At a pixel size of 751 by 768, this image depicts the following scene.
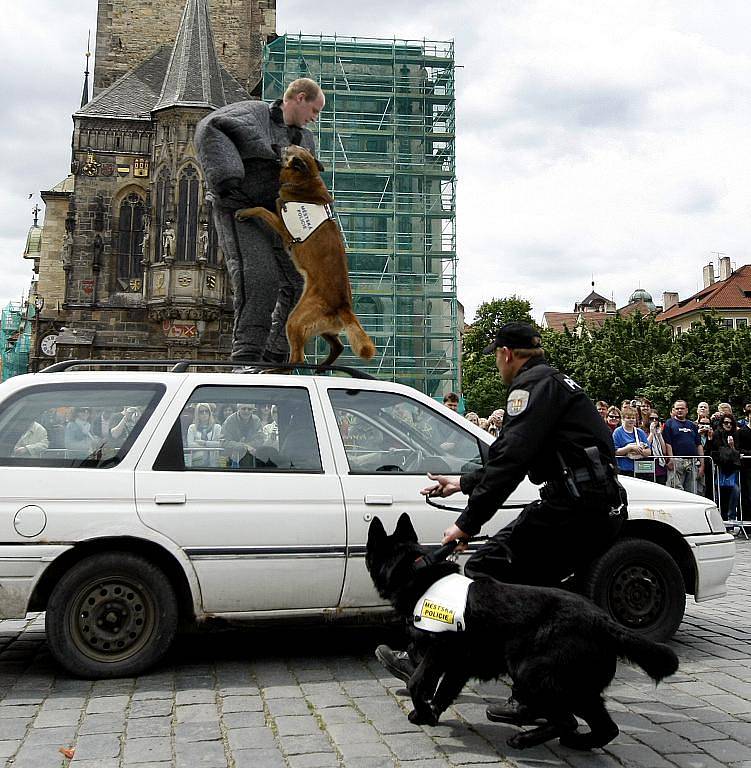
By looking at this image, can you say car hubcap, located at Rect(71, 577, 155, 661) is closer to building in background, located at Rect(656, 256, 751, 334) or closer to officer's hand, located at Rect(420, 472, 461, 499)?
officer's hand, located at Rect(420, 472, 461, 499)

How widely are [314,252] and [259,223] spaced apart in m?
0.78

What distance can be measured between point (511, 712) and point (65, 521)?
258 centimetres

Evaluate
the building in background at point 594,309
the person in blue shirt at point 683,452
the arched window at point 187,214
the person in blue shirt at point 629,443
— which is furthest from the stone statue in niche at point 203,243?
the building in background at point 594,309

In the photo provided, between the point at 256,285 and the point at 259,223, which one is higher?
the point at 259,223

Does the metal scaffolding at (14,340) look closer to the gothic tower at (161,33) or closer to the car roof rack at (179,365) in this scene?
the gothic tower at (161,33)

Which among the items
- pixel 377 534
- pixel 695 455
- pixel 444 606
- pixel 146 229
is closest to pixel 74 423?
pixel 377 534

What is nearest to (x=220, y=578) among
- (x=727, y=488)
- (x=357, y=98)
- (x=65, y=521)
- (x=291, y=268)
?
(x=65, y=521)

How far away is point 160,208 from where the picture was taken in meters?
40.2

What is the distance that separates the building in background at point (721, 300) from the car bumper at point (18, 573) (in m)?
72.2

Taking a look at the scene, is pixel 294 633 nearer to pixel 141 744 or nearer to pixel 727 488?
pixel 141 744

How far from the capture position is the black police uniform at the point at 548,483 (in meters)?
4.01

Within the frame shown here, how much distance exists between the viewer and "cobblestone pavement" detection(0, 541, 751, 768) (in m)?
3.78

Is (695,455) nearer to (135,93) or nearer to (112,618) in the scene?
(112,618)

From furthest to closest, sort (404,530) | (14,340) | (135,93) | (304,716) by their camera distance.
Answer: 1. (14,340)
2. (135,93)
3. (304,716)
4. (404,530)
